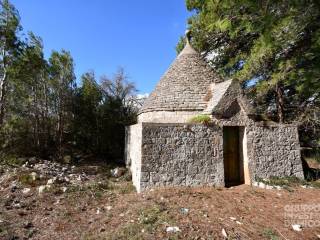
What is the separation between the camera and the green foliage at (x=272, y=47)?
761 cm

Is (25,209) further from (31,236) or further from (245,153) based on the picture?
Answer: (245,153)

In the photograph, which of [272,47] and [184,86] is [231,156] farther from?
[272,47]

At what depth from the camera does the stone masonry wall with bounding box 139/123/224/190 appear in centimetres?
720

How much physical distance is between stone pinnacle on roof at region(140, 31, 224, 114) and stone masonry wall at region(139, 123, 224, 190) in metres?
1.63

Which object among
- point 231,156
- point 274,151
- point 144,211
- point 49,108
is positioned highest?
point 49,108

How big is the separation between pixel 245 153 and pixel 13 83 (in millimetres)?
14555

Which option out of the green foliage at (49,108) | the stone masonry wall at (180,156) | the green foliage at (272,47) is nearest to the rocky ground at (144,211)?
the stone masonry wall at (180,156)

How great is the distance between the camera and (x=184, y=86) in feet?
31.8

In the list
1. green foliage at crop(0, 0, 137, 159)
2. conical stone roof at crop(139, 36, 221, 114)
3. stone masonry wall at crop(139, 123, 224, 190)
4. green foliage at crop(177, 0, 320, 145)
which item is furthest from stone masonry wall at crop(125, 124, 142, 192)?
green foliage at crop(0, 0, 137, 159)

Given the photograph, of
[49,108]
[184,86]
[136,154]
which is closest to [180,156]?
[136,154]

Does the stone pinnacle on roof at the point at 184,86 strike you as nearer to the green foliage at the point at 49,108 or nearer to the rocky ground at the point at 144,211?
the rocky ground at the point at 144,211

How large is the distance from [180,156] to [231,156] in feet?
7.27

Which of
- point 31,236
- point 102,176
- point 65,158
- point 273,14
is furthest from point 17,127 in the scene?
point 273,14

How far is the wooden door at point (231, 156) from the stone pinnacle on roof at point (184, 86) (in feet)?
4.59
